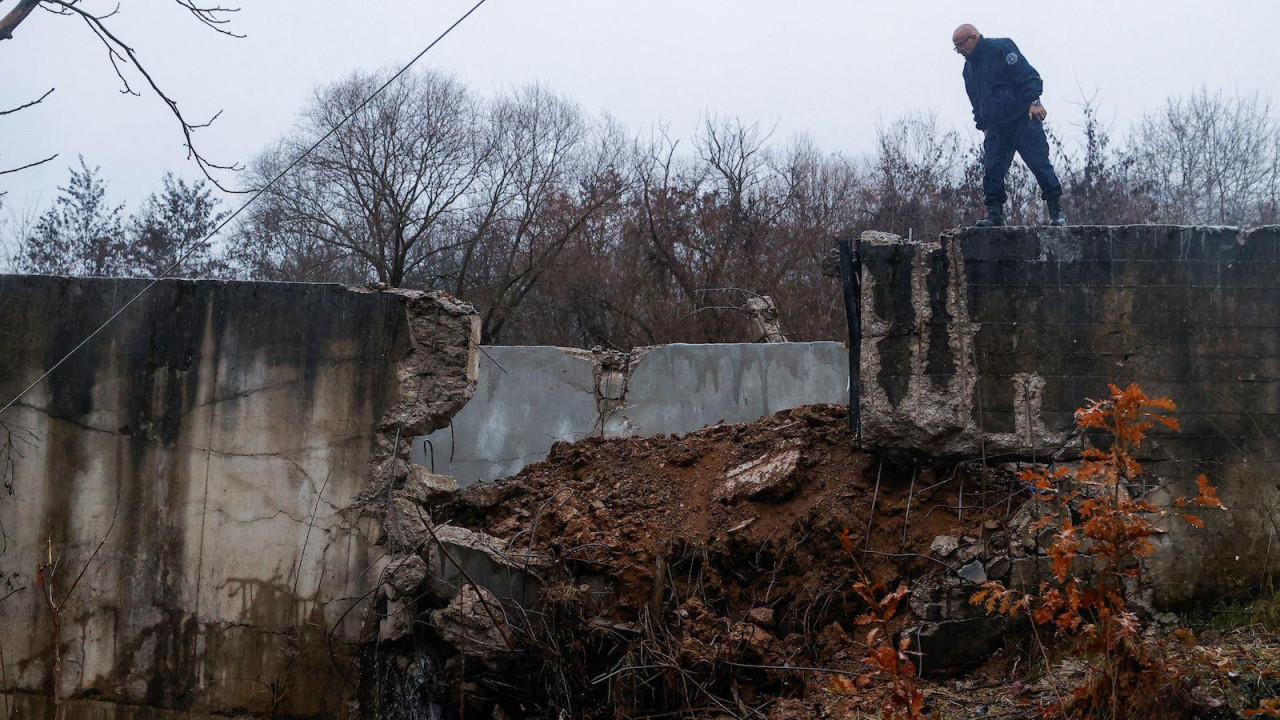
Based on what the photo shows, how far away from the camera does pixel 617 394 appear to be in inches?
384

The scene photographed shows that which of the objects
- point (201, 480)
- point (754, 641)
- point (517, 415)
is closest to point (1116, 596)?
point (754, 641)

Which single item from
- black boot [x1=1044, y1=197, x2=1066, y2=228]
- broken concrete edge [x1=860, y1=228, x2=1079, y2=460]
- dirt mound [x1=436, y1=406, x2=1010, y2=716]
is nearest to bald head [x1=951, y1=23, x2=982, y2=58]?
black boot [x1=1044, y1=197, x2=1066, y2=228]

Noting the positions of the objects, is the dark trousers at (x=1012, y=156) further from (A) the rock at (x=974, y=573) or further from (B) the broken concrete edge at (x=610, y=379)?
(B) the broken concrete edge at (x=610, y=379)

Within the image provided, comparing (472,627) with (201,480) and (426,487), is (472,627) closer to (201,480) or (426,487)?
(426,487)

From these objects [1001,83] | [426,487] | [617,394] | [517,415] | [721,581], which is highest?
[1001,83]

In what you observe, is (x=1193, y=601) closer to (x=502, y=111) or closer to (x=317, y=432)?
(x=317, y=432)

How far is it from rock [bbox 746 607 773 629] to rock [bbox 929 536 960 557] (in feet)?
2.77

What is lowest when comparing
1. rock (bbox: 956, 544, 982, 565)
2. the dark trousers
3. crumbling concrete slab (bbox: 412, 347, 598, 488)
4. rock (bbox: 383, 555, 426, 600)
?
rock (bbox: 383, 555, 426, 600)

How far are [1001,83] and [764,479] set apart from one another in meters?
2.77

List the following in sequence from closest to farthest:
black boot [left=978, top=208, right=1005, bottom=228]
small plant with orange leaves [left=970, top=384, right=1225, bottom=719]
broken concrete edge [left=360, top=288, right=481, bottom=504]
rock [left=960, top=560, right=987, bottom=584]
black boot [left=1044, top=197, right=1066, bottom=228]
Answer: small plant with orange leaves [left=970, top=384, right=1225, bottom=719] < rock [left=960, top=560, right=987, bottom=584] < broken concrete edge [left=360, top=288, right=481, bottom=504] < black boot [left=978, top=208, right=1005, bottom=228] < black boot [left=1044, top=197, right=1066, bottom=228]

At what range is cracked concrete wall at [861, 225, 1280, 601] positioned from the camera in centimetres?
494

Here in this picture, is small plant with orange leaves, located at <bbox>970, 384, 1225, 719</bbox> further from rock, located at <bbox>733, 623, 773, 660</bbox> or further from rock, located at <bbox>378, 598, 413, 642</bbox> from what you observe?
rock, located at <bbox>378, 598, 413, 642</bbox>

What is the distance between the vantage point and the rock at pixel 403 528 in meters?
5.01

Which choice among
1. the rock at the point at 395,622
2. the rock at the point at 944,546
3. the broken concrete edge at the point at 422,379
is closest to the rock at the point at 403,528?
the broken concrete edge at the point at 422,379
